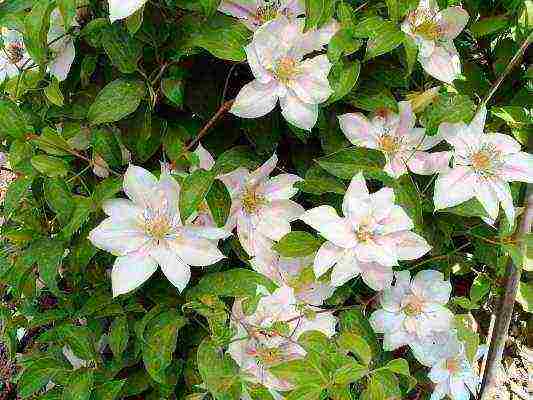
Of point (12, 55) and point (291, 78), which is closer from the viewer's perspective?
point (291, 78)

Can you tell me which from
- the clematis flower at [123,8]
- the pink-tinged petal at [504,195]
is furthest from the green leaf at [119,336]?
the pink-tinged petal at [504,195]

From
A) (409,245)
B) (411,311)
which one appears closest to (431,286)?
(411,311)

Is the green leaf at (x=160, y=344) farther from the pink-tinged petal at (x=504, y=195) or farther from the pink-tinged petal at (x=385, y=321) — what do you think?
the pink-tinged petal at (x=504, y=195)

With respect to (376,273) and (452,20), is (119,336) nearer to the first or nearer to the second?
(376,273)

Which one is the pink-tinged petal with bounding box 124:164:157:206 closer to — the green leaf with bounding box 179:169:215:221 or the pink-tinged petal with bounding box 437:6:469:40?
the green leaf with bounding box 179:169:215:221

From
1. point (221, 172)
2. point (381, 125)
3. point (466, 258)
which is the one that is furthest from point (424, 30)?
point (466, 258)

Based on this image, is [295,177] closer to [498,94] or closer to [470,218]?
[470,218]
